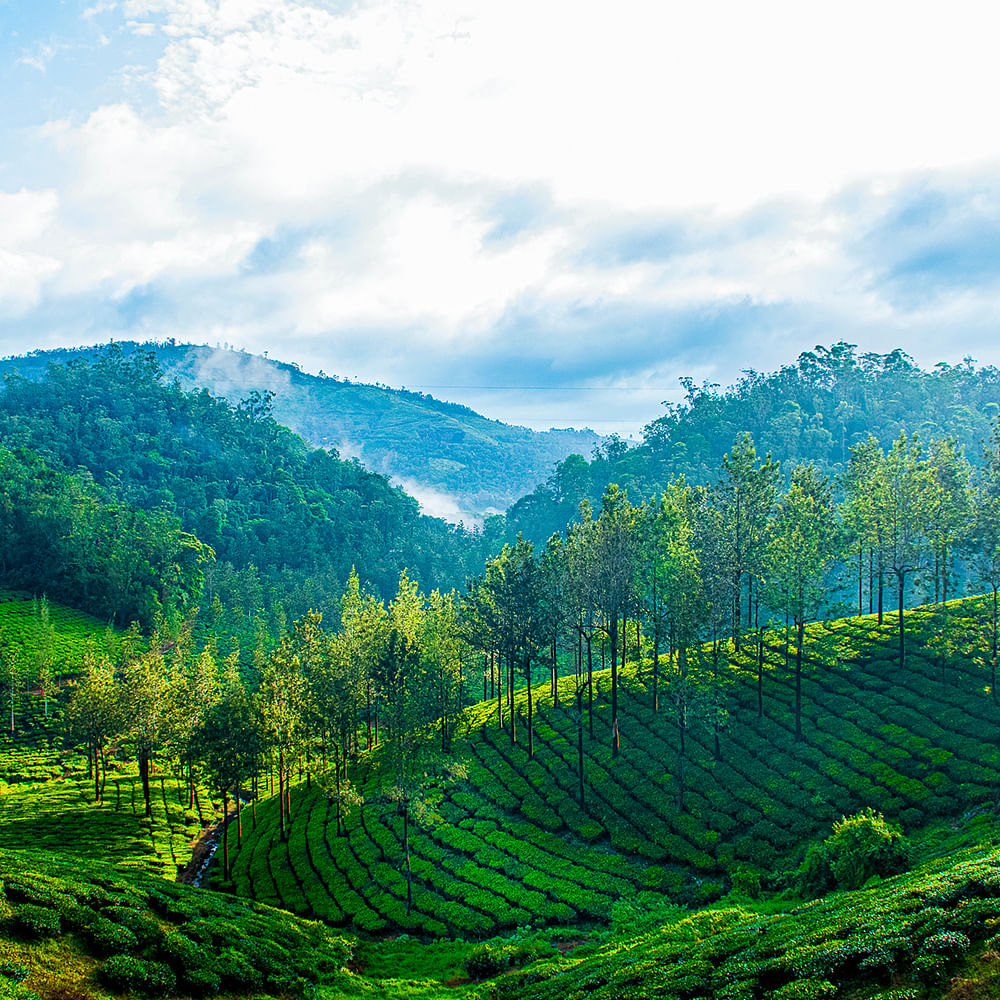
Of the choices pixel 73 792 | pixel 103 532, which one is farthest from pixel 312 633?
pixel 103 532

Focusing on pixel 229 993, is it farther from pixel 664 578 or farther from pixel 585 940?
pixel 664 578

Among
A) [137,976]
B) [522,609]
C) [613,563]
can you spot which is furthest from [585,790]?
[137,976]

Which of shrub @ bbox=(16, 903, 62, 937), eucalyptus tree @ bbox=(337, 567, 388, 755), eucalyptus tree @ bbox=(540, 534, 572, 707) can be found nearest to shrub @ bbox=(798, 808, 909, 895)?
eucalyptus tree @ bbox=(540, 534, 572, 707)

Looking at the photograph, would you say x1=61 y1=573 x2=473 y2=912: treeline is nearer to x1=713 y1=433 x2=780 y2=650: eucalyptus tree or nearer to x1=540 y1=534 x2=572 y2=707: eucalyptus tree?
x1=540 y1=534 x2=572 y2=707: eucalyptus tree

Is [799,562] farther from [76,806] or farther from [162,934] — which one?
[76,806]

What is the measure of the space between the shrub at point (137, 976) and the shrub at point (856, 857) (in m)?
26.3

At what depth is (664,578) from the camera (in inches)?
2256

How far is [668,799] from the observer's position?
44781 mm

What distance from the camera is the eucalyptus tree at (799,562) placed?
49.5m

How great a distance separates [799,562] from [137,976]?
45.9 metres

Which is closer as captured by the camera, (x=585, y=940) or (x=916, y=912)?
(x=916, y=912)

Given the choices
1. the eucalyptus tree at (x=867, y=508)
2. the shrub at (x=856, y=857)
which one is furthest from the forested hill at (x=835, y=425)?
the shrub at (x=856, y=857)

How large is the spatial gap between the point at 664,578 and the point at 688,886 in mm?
25907

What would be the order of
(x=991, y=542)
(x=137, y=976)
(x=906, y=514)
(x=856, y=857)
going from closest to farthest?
(x=137, y=976) → (x=856, y=857) → (x=991, y=542) → (x=906, y=514)
